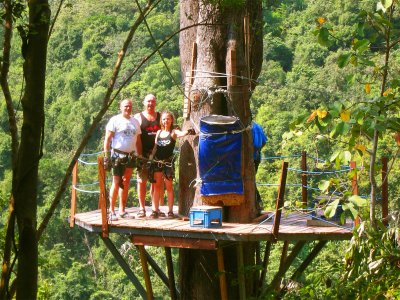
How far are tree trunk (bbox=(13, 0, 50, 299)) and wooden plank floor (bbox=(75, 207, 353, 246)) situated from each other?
372cm

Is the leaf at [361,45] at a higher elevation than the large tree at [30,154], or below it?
higher

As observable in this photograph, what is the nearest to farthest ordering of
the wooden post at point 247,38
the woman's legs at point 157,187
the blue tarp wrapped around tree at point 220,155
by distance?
the blue tarp wrapped around tree at point 220,155
the woman's legs at point 157,187
the wooden post at point 247,38

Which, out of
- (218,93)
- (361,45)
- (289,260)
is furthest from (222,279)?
(361,45)

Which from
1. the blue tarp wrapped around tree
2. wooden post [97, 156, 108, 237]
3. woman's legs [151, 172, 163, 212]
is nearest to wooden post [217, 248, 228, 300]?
the blue tarp wrapped around tree

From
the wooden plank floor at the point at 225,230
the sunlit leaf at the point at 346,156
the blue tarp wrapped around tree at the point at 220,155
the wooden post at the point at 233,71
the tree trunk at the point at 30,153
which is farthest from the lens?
the wooden post at the point at 233,71

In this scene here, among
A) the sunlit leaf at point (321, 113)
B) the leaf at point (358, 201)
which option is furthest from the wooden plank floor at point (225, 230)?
the sunlit leaf at point (321, 113)

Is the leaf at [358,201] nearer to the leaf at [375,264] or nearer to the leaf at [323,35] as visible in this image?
the leaf at [375,264]

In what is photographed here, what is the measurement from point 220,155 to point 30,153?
14.1ft

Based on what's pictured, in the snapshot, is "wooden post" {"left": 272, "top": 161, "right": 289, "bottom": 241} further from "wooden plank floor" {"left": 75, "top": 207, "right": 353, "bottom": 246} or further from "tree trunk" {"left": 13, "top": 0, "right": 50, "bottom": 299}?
"tree trunk" {"left": 13, "top": 0, "right": 50, "bottom": 299}

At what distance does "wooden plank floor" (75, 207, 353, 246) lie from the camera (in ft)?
21.8

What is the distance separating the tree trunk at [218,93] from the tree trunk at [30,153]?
4.43 meters

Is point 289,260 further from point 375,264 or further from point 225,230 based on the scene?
point 375,264

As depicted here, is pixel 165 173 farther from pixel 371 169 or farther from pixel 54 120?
pixel 54 120

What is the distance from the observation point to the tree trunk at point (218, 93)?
7453 mm
